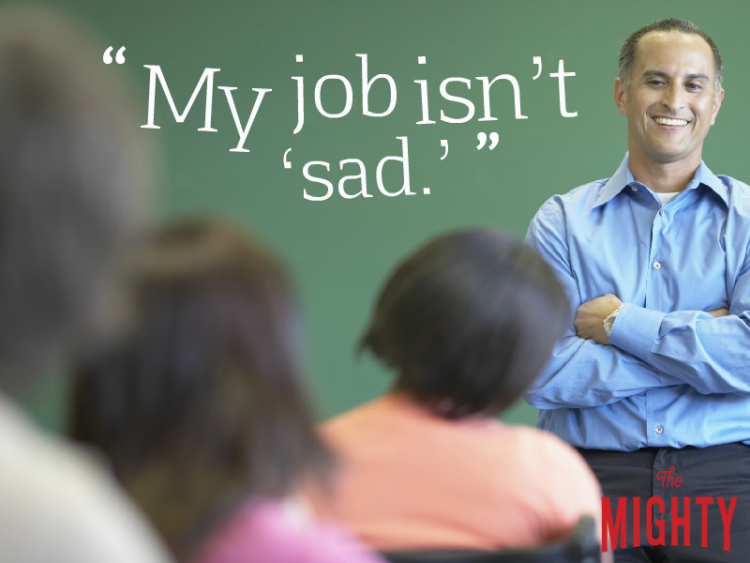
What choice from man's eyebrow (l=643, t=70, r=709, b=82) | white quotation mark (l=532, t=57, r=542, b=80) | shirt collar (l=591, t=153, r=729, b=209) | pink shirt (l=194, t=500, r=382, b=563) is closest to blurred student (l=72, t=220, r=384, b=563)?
pink shirt (l=194, t=500, r=382, b=563)

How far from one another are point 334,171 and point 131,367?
2.52 meters

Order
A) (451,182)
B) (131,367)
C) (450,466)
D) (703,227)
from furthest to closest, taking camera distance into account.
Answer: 1. (451,182)
2. (703,227)
3. (450,466)
4. (131,367)

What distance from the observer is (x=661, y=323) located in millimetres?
1899

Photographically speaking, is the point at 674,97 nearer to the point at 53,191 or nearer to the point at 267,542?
the point at 267,542

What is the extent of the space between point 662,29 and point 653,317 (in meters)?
0.80

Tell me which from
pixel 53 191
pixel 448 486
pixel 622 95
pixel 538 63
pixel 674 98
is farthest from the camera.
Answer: pixel 538 63

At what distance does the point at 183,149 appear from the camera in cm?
325

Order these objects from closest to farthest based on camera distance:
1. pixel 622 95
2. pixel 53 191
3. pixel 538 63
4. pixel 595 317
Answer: pixel 53 191 → pixel 595 317 → pixel 622 95 → pixel 538 63

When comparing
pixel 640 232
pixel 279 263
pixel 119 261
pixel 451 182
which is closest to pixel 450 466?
pixel 279 263

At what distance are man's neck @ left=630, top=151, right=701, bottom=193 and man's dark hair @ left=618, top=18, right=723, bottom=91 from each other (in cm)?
24

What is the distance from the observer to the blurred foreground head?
1.48 feet

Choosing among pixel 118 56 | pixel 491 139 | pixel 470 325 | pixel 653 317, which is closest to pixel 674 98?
pixel 653 317

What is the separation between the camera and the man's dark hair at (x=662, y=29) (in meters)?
2.14

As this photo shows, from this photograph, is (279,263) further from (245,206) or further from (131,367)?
(245,206)
